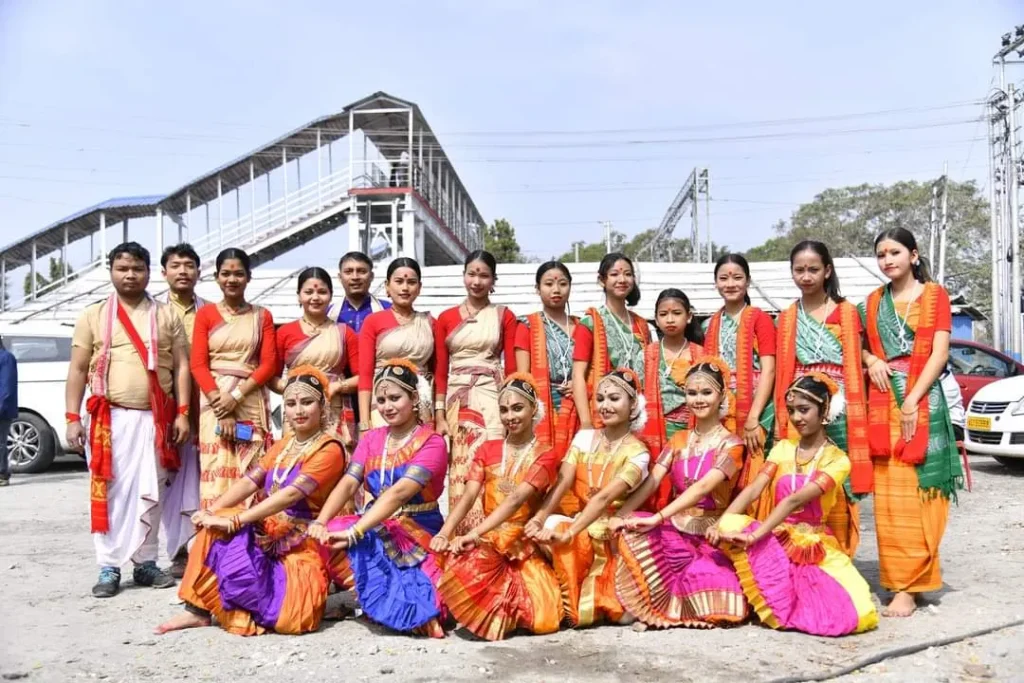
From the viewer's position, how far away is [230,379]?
4.71m

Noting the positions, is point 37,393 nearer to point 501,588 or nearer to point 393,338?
point 393,338

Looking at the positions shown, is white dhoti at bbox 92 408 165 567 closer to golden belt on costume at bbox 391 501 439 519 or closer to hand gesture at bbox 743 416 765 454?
golden belt on costume at bbox 391 501 439 519

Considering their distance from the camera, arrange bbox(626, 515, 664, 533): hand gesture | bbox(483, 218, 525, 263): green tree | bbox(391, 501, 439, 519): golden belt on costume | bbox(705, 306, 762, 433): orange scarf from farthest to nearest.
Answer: bbox(483, 218, 525, 263): green tree < bbox(705, 306, 762, 433): orange scarf < bbox(391, 501, 439, 519): golden belt on costume < bbox(626, 515, 664, 533): hand gesture

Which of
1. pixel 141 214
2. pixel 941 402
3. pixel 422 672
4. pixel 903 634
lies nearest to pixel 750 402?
pixel 941 402

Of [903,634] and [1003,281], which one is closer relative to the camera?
[903,634]

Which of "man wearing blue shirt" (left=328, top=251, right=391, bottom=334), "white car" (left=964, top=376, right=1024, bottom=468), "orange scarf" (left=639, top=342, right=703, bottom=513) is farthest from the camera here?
"white car" (left=964, top=376, right=1024, bottom=468)

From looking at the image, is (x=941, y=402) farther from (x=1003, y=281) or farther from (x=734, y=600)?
(x=1003, y=281)

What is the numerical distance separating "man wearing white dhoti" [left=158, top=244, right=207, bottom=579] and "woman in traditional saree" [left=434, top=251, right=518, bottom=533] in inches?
55.0

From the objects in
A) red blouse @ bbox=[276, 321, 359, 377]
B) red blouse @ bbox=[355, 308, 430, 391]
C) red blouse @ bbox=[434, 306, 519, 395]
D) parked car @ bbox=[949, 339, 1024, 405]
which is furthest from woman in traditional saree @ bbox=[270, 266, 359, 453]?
parked car @ bbox=[949, 339, 1024, 405]

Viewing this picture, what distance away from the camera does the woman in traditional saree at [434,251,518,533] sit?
463 centimetres

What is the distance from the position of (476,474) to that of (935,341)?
6.99 ft

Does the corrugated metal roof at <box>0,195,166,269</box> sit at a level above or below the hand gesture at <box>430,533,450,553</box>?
above

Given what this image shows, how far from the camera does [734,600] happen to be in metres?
3.87

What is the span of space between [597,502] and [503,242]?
103 ft
